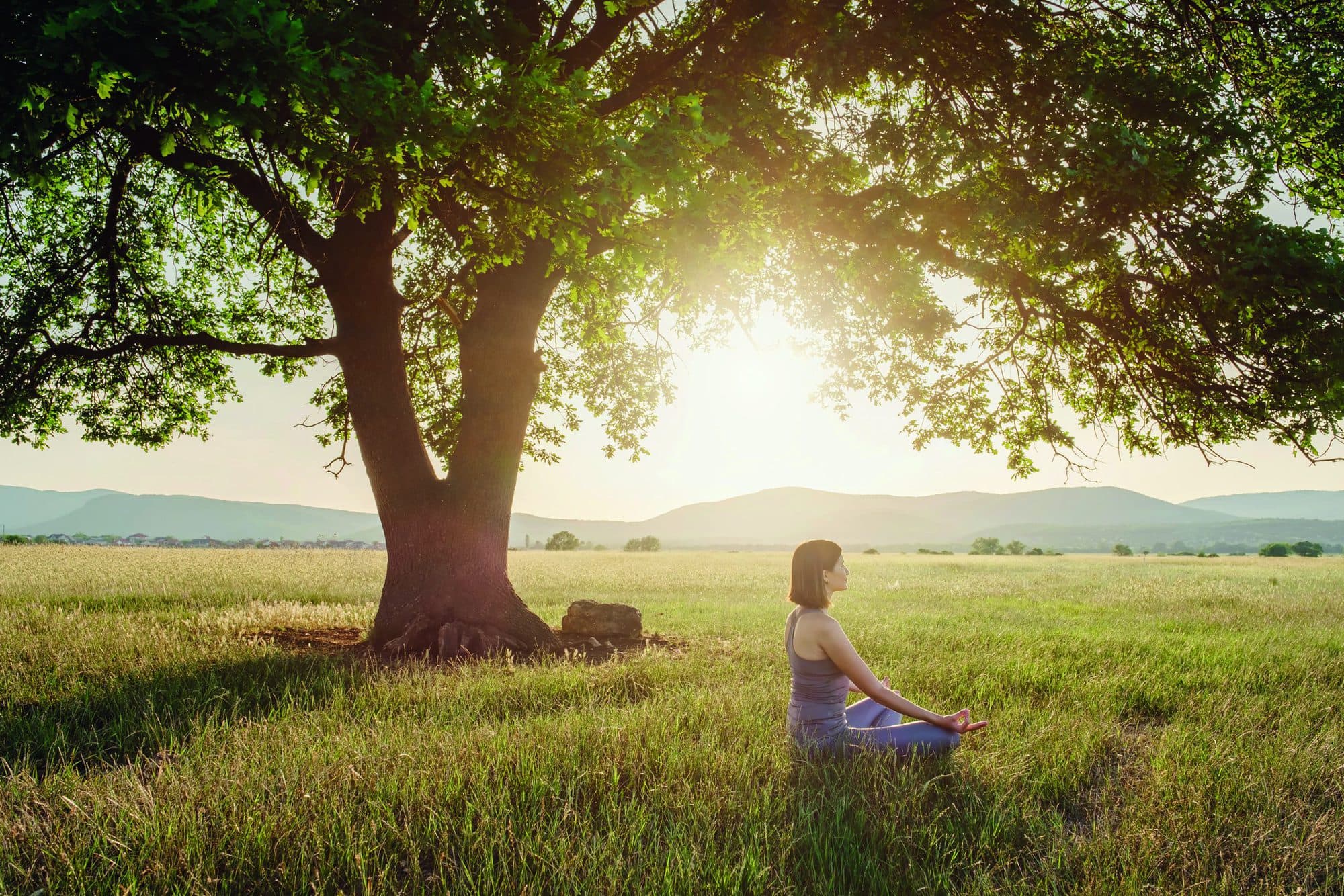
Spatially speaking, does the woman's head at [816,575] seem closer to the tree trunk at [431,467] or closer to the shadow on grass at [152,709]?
the shadow on grass at [152,709]

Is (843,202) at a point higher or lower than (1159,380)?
higher

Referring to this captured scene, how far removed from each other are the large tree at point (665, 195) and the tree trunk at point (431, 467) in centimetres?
4

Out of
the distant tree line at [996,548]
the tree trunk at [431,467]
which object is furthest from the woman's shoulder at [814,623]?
the distant tree line at [996,548]

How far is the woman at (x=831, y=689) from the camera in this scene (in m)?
4.43

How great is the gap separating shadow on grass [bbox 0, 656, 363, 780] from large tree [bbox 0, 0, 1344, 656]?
1.90m

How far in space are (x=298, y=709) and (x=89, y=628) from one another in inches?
249

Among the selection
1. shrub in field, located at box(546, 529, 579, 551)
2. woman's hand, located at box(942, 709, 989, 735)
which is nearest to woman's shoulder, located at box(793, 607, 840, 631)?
woman's hand, located at box(942, 709, 989, 735)

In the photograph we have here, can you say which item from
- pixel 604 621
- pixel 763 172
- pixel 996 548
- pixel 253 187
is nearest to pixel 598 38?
pixel 763 172

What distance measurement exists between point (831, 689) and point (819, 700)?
0.11 meters

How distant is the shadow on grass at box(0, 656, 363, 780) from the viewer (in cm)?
467

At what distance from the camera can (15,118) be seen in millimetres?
4426

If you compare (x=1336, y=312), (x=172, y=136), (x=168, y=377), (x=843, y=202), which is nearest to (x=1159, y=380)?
(x=1336, y=312)

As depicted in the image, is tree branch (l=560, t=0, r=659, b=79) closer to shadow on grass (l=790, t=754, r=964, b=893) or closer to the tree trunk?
the tree trunk

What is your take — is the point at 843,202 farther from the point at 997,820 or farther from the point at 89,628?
the point at 89,628
